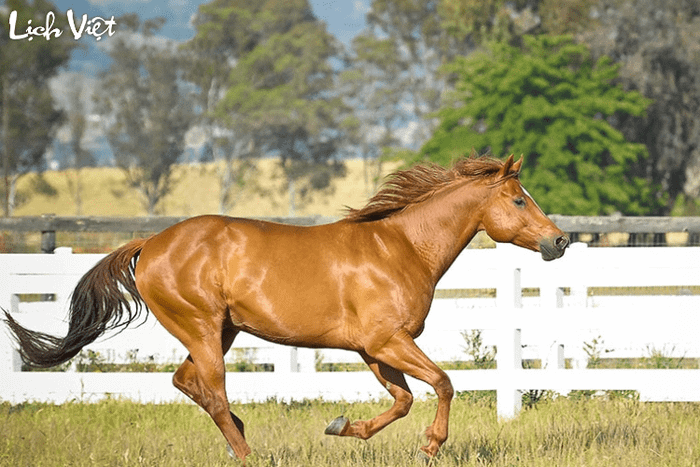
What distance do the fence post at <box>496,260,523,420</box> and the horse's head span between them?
1.52 m

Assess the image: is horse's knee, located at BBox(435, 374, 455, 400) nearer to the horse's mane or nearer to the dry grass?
the horse's mane

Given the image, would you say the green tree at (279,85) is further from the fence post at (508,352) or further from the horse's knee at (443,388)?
the horse's knee at (443,388)

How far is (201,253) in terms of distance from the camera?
538 cm

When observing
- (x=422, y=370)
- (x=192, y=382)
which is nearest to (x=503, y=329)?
(x=422, y=370)

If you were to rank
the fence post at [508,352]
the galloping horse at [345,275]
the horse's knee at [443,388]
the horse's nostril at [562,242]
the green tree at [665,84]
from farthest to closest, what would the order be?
1. the green tree at [665,84]
2. the fence post at [508,352]
3. the horse's nostril at [562,242]
4. the galloping horse at [345,275]
5. the horse's knee at [443,388]

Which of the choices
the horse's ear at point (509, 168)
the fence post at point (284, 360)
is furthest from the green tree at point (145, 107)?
the horse's ear at point (509, 168)

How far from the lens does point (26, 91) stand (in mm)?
42938

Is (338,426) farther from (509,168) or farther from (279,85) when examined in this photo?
(279,85)

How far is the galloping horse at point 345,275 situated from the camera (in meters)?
5.18

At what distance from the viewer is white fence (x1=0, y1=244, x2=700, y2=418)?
691 centimetres

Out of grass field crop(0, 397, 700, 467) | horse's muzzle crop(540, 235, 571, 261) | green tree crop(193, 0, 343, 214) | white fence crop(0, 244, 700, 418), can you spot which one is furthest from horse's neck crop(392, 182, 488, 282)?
green tree crop(193, 0, 343, 214)

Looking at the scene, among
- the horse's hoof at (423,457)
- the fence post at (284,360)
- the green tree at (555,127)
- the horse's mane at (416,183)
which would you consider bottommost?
the horse's hoof at (423,457)

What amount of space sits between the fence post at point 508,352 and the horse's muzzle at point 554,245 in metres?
1.64

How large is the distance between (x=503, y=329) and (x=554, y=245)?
5.73 ft
